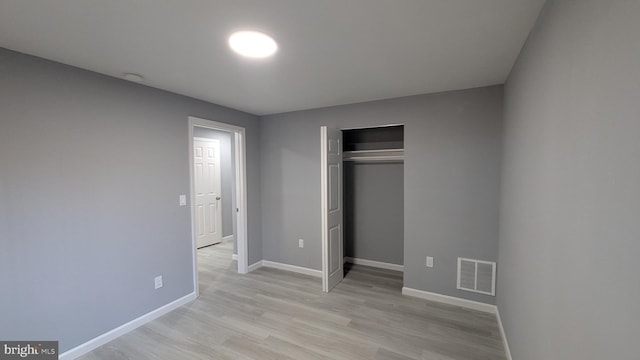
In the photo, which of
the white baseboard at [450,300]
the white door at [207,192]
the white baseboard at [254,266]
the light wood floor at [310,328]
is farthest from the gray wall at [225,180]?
the white baseboard at [450,300]

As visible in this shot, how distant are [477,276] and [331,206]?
1814 millimetres

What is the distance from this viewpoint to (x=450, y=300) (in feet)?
9.73

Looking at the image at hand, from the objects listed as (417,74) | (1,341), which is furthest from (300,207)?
(1,341)

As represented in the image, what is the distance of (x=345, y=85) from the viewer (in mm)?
2672

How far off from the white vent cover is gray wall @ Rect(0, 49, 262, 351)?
10.5ft

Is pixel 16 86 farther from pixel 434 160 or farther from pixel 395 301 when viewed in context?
pixel 395 301

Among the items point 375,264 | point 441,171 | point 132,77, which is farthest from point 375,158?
point 132,77

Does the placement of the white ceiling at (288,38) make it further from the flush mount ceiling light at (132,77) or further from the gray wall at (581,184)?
the gray wall at (581,184)

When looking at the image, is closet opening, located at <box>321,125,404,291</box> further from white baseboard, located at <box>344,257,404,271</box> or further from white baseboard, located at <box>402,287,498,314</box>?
white baseboard, located at <box>402,287,498,314</box>

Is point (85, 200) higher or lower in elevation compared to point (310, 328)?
higher

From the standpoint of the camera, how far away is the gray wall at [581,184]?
Result: 0.67 metres

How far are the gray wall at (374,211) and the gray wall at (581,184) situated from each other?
2.23 m

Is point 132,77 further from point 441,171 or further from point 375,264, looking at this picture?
point 375,264

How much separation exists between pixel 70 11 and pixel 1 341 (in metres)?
2.28
